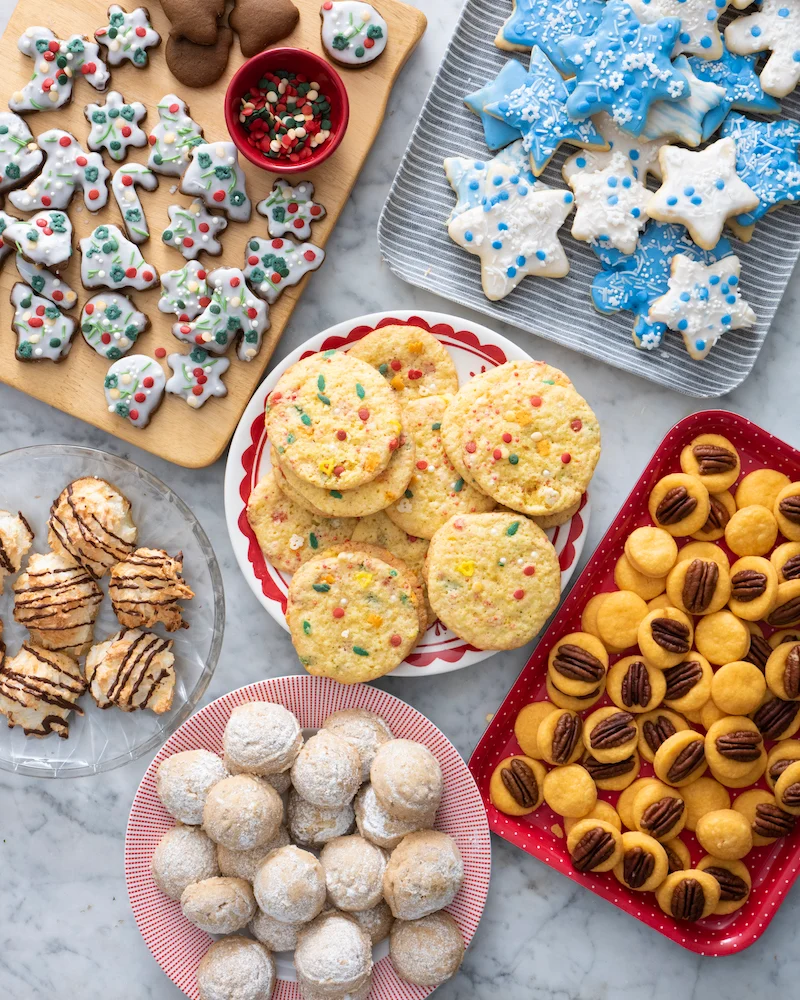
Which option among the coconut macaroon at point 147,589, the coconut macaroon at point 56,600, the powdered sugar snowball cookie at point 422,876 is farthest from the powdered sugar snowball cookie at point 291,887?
the coconut macaroon at point 56,600

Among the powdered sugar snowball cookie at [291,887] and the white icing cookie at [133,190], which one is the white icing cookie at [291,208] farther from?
the powdered sugar snowball cookie at [291,887]

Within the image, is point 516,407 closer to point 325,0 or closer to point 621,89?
point 621,89

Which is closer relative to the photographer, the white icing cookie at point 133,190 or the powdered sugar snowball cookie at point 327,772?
the powdered sugar snowball cookie at point 327,772

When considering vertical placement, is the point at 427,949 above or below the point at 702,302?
below

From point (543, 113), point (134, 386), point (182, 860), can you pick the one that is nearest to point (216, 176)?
point (134, 386)

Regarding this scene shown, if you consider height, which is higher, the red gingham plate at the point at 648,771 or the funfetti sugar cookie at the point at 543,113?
the funfetti sugar cookie at the point at 543,113

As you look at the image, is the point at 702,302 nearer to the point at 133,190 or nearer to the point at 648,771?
the point at 648,771

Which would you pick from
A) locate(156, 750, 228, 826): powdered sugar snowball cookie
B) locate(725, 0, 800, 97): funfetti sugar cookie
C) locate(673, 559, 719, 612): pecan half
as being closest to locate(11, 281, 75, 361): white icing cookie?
locate(156, 750, 228, 826): powdered sugar snowball cookie
